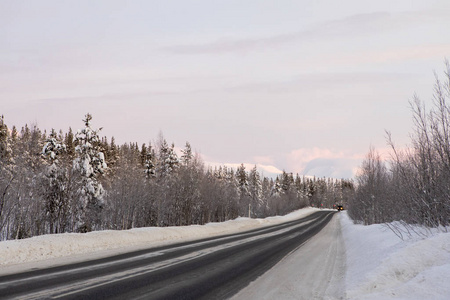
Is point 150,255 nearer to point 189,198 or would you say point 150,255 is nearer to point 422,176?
point 422,176

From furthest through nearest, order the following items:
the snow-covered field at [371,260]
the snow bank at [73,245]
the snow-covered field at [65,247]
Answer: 1. the snow bank at [73,245]
2. the snow-covered field at [65,247]
3. the snow-covered field at [371,260]

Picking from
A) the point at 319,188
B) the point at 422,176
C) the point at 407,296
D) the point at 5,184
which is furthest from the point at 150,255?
the point at 319,188

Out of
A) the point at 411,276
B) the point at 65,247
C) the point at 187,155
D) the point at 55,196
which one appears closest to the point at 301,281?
the point at 411,276

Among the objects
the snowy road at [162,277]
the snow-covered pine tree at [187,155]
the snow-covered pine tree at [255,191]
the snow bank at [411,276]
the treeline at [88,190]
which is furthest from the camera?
the snow-covered pine tree at [255,191]

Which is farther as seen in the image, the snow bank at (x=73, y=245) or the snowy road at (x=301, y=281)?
the snow bank at (x=73, y=245)

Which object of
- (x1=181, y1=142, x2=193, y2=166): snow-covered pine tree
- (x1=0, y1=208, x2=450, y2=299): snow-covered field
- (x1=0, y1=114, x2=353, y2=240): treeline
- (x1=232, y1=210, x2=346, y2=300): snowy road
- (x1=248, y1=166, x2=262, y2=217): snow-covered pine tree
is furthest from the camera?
(x1=248, y1=166, x2=262, y2=217): snow-covered pine tree

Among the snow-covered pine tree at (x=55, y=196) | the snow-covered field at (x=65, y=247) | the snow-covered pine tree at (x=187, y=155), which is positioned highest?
the snow-covered pine tree at (x=187, y=155)

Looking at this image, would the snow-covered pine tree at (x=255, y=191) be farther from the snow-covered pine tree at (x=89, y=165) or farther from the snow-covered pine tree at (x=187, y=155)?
the snow-covered pine tree at (x=89, y=165)

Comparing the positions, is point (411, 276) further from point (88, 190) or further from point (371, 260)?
point (88, 190)

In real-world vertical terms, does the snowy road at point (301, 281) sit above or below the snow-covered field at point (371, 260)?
below

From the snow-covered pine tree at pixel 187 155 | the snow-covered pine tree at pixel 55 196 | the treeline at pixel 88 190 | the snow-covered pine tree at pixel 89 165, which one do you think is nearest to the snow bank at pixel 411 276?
the treeline at pixel 88 190

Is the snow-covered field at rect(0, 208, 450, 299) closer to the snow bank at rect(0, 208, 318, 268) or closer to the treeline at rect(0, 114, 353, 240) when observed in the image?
the snow bank at rect(0, 208, 318, 268)

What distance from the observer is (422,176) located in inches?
Result: 525

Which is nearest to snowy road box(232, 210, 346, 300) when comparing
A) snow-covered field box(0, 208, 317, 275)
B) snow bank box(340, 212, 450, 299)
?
snow bank box(340, 212, 450, 299)
